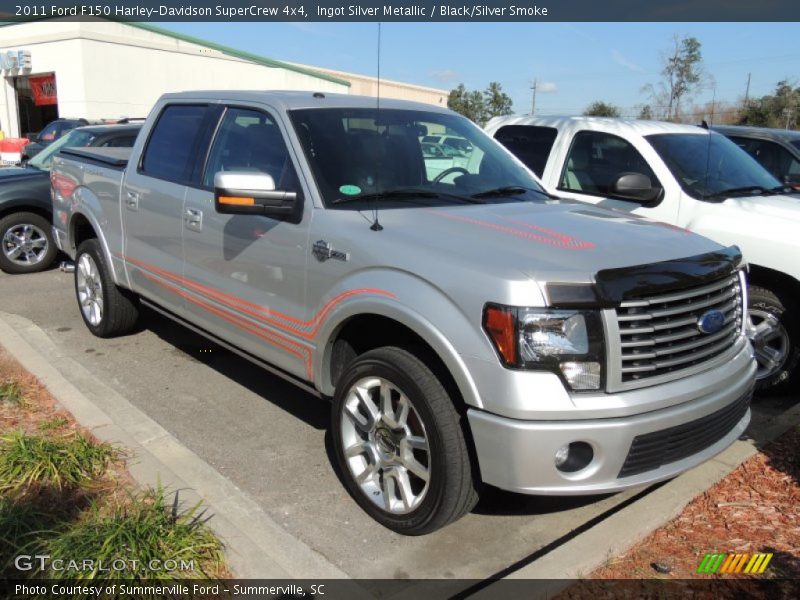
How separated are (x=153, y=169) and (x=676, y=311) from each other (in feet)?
12.4

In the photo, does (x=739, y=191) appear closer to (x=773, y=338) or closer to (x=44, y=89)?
Answer: (x=773, y=338)

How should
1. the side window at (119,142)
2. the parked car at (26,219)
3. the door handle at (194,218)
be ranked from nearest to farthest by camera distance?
the door handle at (194,218)
the parked car at (26,219)
the side window at (119,142)

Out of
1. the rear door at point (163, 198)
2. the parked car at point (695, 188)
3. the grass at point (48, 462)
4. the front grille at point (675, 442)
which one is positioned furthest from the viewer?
the parked car at point (695, 188)

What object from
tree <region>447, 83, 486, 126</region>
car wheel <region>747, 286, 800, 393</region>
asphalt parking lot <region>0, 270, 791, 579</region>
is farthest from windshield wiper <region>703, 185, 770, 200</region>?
tree <region>447, 83, 486, 126</region>

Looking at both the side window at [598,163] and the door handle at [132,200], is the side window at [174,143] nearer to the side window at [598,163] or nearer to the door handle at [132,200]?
the door handle at [132,200]

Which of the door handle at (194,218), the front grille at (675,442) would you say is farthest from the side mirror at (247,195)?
the front grille at (675,442)

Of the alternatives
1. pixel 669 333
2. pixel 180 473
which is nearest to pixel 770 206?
pixel 669 333

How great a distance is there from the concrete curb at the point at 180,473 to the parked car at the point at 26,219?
12.0 ft

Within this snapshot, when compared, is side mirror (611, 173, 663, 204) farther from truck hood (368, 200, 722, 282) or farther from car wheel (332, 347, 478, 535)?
car wheel (332, 347, 478, 535)

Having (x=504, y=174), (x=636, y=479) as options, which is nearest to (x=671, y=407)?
(x=636, y=479)

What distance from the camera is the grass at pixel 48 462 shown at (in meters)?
3.29

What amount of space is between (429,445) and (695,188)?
3677 millimetres

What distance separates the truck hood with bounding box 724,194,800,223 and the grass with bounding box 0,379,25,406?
5147 mm

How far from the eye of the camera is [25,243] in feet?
28.0
